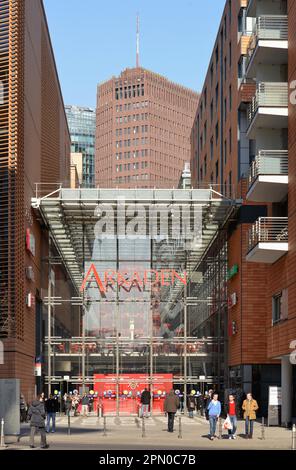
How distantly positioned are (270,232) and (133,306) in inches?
710

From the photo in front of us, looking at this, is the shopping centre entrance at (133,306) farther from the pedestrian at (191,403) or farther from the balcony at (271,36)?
the balcony at (271,36)

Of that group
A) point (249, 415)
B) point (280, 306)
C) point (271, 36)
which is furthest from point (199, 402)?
point (271, 36)

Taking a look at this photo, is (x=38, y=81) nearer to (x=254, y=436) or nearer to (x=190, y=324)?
(x=190, y=324)

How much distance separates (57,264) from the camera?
188 ft

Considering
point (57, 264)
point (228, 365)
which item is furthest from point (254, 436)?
point (57, 264)

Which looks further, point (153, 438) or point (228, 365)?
point (228, 365)

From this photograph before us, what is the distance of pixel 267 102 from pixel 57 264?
20.8m

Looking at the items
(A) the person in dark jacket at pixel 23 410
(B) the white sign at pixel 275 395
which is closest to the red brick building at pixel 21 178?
(A) the person in dark jacket at pixel 23 410

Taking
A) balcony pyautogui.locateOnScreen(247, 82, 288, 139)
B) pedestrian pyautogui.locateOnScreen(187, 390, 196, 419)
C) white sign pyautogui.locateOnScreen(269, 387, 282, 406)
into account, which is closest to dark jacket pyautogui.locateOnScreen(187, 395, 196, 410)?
pedestrian pyautogui.locateOnScreen(187, 390, 196, 419)

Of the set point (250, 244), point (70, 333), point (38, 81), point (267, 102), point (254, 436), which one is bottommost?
point (254, 436)

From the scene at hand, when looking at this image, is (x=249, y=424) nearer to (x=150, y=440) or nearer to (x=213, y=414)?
(x=213, y=414)

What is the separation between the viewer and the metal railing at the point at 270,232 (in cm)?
4019

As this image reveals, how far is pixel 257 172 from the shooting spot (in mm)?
40719

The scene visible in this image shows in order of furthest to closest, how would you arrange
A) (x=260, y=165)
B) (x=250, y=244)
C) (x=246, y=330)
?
(x=246, y=330)
(x=250, y=244)
(x=260, y=165)
